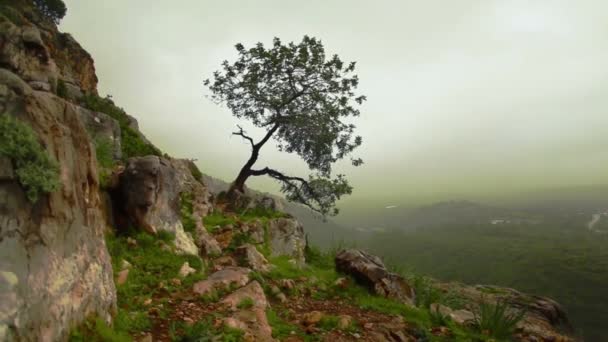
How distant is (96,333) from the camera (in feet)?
19.2

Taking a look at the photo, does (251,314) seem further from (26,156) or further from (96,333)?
(26,156)

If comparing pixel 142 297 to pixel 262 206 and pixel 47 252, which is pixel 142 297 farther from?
pixel 262 206

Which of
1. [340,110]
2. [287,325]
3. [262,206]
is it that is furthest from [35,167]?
[340,110]

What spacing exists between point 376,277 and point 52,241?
10.6m

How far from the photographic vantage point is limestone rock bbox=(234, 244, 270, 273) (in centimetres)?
1276

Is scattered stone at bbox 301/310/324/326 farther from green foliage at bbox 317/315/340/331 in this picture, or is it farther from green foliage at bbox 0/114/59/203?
green foliage at bbox 0/114/59/203

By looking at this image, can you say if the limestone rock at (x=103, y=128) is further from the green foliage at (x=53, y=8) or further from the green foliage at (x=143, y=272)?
the green foliage at (x=53, y=8)

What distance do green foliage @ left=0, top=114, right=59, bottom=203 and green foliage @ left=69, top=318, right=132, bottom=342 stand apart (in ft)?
6.99

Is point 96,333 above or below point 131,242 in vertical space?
below

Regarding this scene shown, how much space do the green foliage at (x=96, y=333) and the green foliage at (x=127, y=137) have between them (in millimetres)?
12592

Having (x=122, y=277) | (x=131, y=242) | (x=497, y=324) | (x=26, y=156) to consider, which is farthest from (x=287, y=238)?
(x=26, y=156)

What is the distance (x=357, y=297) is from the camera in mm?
12133

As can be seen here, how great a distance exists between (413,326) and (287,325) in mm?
3851

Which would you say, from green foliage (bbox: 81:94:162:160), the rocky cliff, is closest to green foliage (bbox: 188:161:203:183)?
green foliage (bbox: 81:94:162:160)
